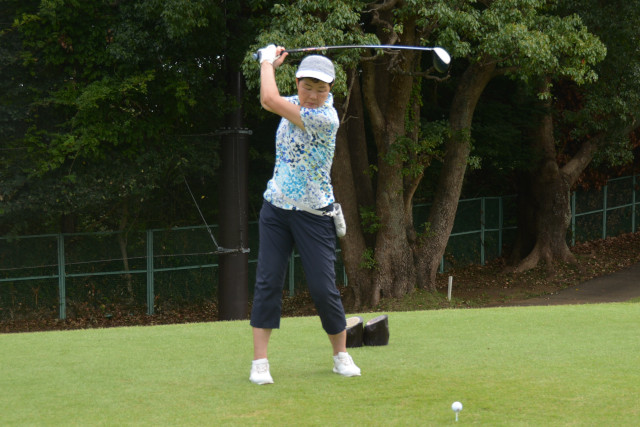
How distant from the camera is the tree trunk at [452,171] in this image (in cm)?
1872

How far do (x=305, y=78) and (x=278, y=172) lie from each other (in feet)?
2.07

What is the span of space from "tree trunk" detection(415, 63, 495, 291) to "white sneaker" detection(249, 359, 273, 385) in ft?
44.1

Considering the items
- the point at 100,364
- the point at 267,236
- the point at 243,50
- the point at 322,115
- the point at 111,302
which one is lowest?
the point at 111,302

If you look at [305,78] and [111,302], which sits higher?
[305,78]

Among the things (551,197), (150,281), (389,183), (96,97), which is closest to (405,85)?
(389,183)

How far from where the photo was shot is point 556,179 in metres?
23.0

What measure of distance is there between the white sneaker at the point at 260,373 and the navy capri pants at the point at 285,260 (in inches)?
9.6

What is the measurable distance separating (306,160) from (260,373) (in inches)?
53.8

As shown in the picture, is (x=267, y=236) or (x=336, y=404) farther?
(x=267, y=236)

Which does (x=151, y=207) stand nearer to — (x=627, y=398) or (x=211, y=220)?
(x=211, y=220)

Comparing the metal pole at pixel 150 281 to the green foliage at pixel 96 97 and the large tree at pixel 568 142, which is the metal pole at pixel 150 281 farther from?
the large tree at pixel 568 142

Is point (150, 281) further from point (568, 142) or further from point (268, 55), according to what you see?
point (268, 55)

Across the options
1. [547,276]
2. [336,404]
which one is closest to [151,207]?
[547,276]

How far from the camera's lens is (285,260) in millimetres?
5660
